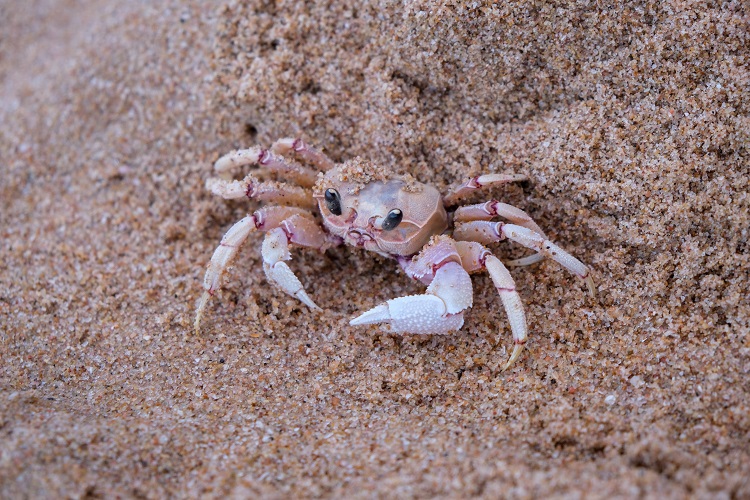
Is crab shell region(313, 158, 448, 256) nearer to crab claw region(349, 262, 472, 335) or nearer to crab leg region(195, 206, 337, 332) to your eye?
crab leg region(195, 206, 337, 332)

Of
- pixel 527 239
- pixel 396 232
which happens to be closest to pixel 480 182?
pixel 527 239

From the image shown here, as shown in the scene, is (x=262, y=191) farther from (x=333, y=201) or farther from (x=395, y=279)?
(x=395, y=279)

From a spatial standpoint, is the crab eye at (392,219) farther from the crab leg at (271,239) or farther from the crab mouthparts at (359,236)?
the crab leg at (271,239)

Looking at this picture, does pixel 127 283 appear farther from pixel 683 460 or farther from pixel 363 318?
pixel 683 460

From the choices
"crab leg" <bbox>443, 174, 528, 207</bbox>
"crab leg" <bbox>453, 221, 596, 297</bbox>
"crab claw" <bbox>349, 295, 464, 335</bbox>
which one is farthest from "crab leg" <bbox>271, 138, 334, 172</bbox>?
"crab claw" <bbox>349, 295, 464, 335</bbox>

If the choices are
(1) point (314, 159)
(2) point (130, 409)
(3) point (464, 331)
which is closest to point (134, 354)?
(2) point (130, 409)

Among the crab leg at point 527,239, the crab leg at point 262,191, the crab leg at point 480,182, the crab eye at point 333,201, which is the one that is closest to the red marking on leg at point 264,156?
the crab leg at point 262,191

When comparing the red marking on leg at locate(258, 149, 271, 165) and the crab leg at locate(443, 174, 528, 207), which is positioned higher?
the red marking on leg at locate(258, 149, 271, 165)
